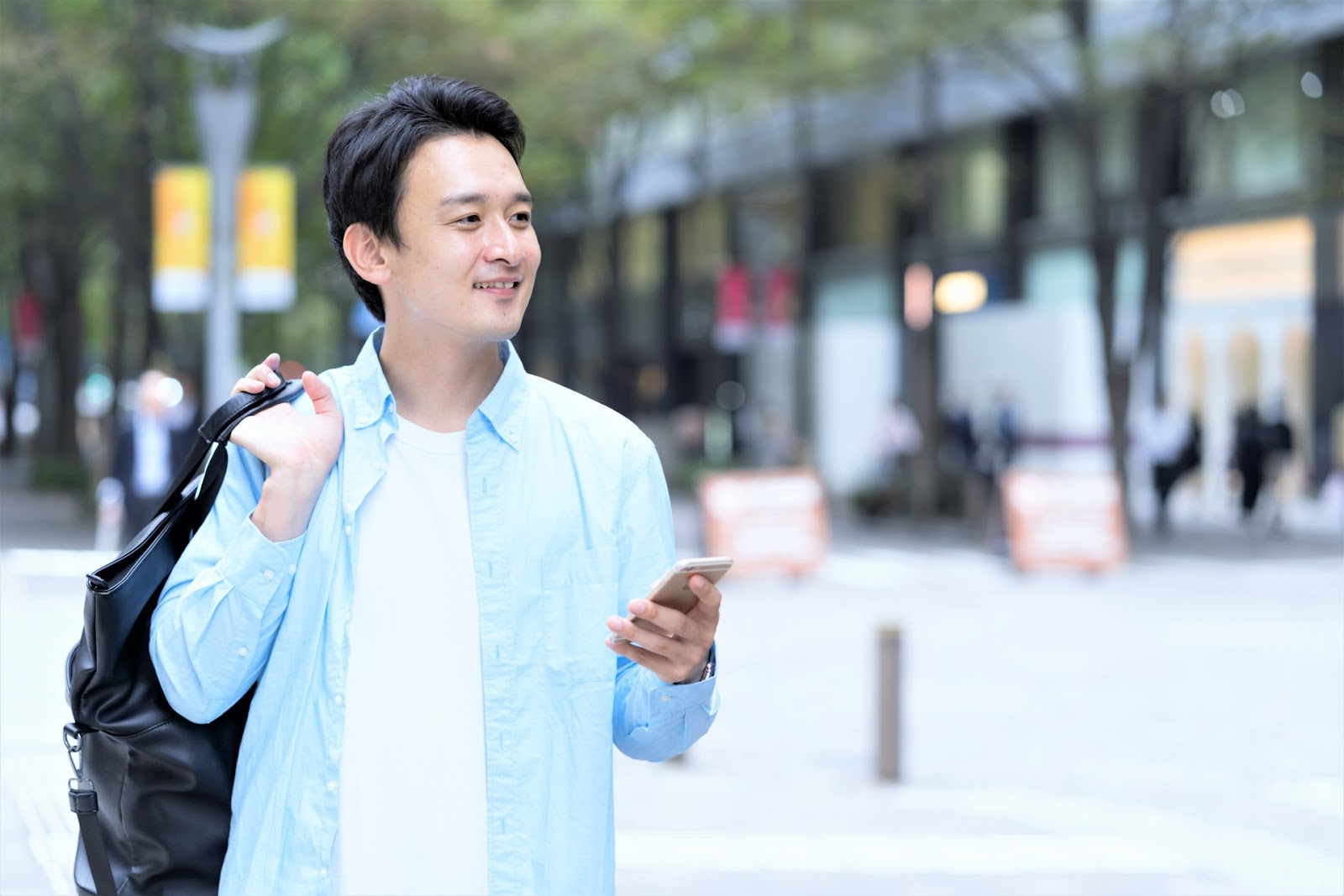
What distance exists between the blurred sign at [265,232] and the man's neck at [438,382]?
1611cm

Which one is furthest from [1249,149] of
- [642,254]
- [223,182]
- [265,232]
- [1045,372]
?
[642,254]

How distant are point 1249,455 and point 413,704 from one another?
75.2 ft

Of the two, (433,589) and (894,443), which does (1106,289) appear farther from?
(433,589)

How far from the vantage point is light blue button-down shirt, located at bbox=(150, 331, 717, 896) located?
7.49 feet

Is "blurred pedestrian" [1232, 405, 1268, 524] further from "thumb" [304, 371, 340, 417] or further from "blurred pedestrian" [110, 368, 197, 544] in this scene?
"thumb" [304, 371, 340, 417]

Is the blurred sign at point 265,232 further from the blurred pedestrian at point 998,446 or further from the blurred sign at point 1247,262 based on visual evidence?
the blurred sign at point 1247,262

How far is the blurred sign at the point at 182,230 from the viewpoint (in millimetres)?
18094

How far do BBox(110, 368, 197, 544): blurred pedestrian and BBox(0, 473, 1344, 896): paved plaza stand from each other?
1.04 metres

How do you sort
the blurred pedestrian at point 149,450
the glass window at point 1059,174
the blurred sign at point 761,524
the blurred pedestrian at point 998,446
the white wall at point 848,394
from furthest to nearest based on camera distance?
the white wall at point 848,394 < the glass window at point 1059,174 < the blurred pedestrian at point 998,446 < the blurred sign at point 761,524 < the blurred pedestrian at point 149,450

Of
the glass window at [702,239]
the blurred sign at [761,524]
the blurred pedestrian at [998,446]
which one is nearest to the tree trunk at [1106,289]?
the blurred pedestrian at [998,446]

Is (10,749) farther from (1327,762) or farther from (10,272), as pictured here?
(10,272)

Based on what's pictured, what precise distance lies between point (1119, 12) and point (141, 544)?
28.8m

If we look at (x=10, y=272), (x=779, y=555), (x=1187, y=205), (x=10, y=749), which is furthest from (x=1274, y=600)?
(x=10, y=272)

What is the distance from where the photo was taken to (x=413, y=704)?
2312mm
